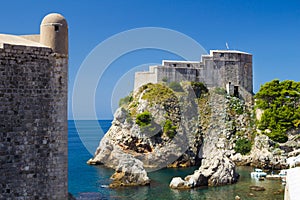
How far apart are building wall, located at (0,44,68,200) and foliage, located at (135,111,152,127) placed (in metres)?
31.7

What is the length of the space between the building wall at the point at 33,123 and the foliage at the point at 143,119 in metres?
31.7

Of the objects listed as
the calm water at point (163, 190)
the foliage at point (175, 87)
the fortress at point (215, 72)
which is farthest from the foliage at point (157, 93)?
the calm water at point (163, 190)

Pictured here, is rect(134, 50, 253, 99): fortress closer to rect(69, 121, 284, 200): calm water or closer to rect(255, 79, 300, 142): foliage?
rect(255, 79, 300, 142): foliage

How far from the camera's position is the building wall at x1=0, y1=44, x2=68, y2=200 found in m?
7.50

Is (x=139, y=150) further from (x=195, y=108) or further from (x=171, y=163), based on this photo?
(x=195, y=108)

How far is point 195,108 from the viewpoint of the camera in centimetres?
4359

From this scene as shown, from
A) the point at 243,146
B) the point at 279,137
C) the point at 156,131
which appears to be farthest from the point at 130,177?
the point at 279,137

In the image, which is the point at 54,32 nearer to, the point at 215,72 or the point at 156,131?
the point at 156,131

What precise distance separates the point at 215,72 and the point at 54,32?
38245 millimetres

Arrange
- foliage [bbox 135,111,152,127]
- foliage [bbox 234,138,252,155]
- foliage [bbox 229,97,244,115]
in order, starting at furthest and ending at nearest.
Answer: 1. foliage [bbox 229,97,244,115]
2. foliage [bbox 135,111,152,127]
3. foliage [bbox 234,138,252,155]

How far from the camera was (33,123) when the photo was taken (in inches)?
309

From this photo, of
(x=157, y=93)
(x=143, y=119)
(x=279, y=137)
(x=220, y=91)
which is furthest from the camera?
(x=220, y=91)

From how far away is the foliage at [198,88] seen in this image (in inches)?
1731

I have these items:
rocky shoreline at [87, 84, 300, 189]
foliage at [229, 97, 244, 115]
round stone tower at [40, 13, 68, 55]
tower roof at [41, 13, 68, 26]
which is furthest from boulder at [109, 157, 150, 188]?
tower roof at [41, 13, 68, 26]
